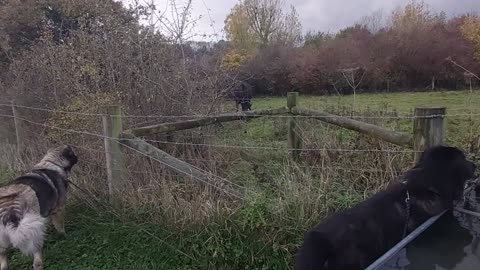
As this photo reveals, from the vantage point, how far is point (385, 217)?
2.66 m

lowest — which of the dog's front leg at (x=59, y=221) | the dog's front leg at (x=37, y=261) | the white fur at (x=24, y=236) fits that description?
the dog's front leg at (x=37, y=261)

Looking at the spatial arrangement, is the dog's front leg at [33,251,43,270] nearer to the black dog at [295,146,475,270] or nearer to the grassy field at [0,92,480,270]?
the grassy field at [0,92,480,270]

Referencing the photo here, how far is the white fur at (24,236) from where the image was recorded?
12.3ft

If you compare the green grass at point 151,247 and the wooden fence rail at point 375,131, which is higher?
the wooden fence rail at point 375,131

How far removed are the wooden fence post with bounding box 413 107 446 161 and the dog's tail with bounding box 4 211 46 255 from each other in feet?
12.4

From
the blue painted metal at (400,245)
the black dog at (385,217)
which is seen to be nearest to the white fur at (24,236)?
the black dog at (385,217)

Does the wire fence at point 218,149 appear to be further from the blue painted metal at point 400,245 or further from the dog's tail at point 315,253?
the dog's tail at point 315,253

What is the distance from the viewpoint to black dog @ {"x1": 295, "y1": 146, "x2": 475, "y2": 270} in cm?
241

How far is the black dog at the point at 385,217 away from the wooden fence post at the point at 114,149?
313cm

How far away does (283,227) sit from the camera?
3.75 metres

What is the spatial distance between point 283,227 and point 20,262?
2.99 meters

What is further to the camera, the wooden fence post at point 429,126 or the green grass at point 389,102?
the green grass at point 389,102

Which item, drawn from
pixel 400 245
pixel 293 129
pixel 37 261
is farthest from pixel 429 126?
pixel 37 261

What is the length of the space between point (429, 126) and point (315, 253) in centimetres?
190
